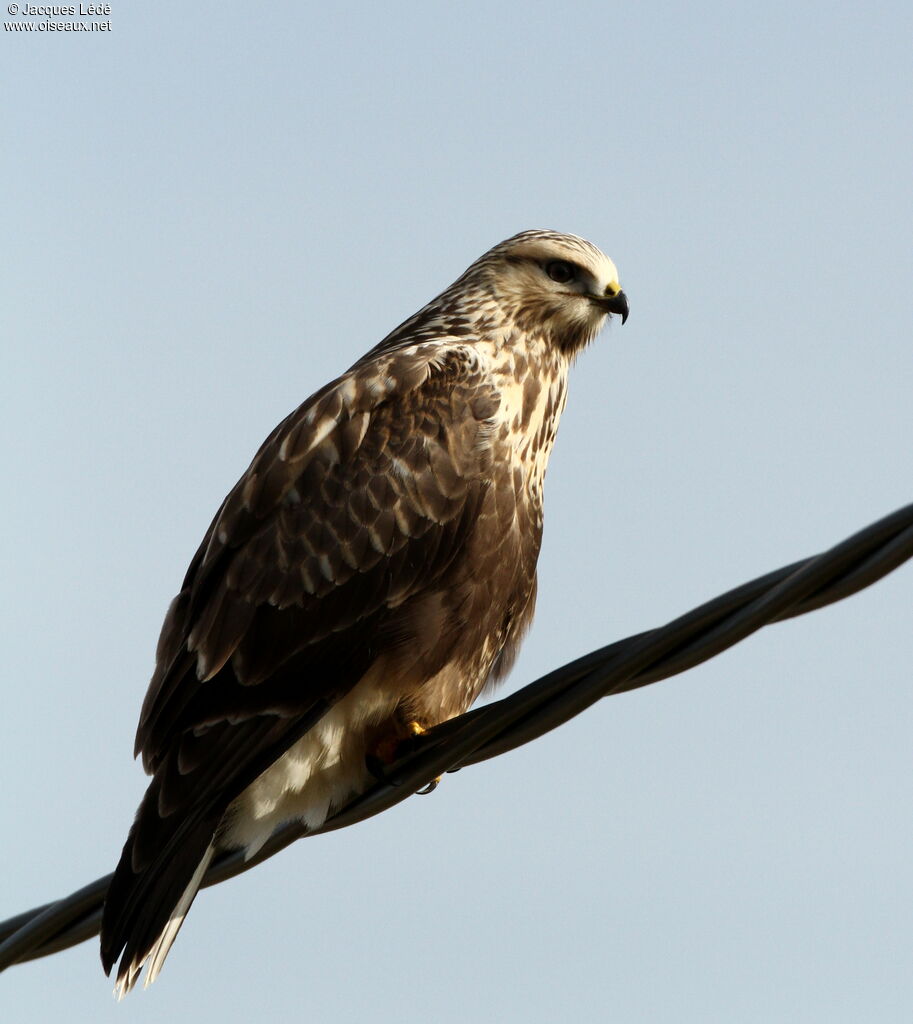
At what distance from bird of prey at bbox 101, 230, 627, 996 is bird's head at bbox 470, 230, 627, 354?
0.48 m

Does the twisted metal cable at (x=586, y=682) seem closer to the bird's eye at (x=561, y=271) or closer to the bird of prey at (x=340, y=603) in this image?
the bird of prey at (x=340, y=603)

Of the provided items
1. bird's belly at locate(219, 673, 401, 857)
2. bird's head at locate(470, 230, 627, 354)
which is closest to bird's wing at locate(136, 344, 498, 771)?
bird's belly at locate(219, 673, 401, 857)

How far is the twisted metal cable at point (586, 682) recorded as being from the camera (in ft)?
7.84

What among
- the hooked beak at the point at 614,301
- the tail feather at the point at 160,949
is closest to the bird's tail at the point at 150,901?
the tail feather at the point at 160,949

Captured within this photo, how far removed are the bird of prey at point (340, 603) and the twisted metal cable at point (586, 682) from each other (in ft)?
0.68

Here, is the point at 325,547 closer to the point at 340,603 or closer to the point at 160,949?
the point at 340,603

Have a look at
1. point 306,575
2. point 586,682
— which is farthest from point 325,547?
point 586,682

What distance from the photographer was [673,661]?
2740 mm

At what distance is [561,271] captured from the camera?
5387 mm

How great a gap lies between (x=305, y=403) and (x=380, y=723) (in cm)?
107

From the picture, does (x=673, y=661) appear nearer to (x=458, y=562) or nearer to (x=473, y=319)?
(x=458, y=562)

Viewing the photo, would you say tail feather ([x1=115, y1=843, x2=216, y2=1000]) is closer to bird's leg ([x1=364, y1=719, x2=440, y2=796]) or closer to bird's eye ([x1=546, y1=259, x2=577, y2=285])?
bird's leg ([x1=364, y1=719, x2=440, y2=796])

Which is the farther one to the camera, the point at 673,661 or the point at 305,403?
the point at 305,403

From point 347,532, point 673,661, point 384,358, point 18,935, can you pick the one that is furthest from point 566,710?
point 384,358
